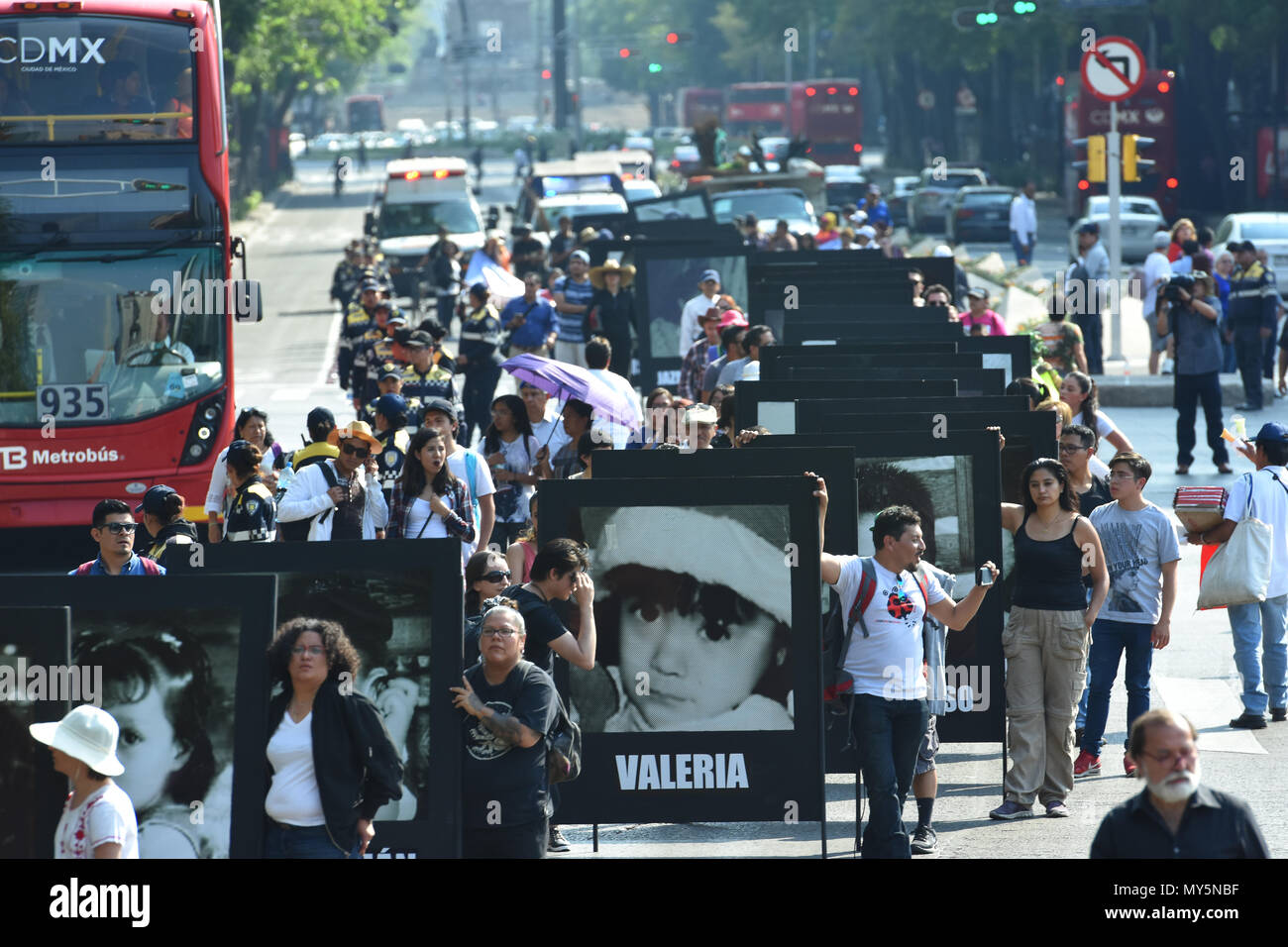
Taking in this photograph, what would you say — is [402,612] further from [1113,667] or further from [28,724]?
[1113,667]

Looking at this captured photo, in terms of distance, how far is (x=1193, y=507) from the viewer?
36.7 ft

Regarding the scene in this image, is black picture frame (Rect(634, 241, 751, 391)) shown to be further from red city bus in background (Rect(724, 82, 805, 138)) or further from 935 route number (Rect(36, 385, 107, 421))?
red city bus in background (Rect(724, 82, 805, 138))

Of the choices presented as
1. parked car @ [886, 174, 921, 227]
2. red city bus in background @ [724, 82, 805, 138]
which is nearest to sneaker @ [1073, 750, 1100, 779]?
parked car @ [886, 174, 921, 227]

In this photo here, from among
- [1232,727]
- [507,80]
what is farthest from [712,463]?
[507,80]

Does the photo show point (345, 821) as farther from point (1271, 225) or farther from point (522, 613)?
point (1271, 225)

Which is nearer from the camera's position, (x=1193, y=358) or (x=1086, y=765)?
(x=1086, y=765)

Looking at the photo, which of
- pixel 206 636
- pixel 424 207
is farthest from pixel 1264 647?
pixel 424 207

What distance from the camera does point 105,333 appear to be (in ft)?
51.5

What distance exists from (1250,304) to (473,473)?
12198 millimetres

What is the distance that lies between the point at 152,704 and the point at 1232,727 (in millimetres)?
6418

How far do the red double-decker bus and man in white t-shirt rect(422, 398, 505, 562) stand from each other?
153 inches

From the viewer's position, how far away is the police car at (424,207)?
40406mm

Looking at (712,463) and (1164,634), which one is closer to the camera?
(712,463)

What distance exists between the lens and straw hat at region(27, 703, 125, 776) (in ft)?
21.1
